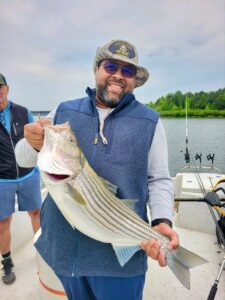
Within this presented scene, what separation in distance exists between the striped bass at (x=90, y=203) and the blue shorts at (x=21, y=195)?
237 cm

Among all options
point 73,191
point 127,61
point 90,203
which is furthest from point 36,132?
point 127,61

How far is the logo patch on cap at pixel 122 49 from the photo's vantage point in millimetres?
2303

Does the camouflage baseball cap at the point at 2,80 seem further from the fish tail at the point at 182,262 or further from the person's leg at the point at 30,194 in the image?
the fish tail at the point at 182,262

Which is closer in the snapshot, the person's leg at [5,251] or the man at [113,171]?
the man at [113,171]

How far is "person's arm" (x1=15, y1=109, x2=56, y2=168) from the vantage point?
1846 millimetres

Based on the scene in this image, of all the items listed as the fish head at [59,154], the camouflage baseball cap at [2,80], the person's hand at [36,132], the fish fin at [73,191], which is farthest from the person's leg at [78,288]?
the camouflage baseball cap at [2,80]

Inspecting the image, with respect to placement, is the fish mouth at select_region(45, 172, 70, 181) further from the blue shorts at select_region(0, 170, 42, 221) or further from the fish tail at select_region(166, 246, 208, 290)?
the blue shorts at select_region(0, 170, 42, 221)

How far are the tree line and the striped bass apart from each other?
52.6m

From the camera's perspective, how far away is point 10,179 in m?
4.01

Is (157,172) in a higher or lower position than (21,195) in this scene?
higher

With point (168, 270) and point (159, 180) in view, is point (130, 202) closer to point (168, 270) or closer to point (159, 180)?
point (159, 180)

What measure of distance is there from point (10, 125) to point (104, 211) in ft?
8.94

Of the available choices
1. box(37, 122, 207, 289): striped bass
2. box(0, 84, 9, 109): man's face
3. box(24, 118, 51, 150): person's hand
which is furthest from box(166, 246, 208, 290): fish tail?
box(0, 84, 9, 109): man's face

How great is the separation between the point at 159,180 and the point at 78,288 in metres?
1.10
